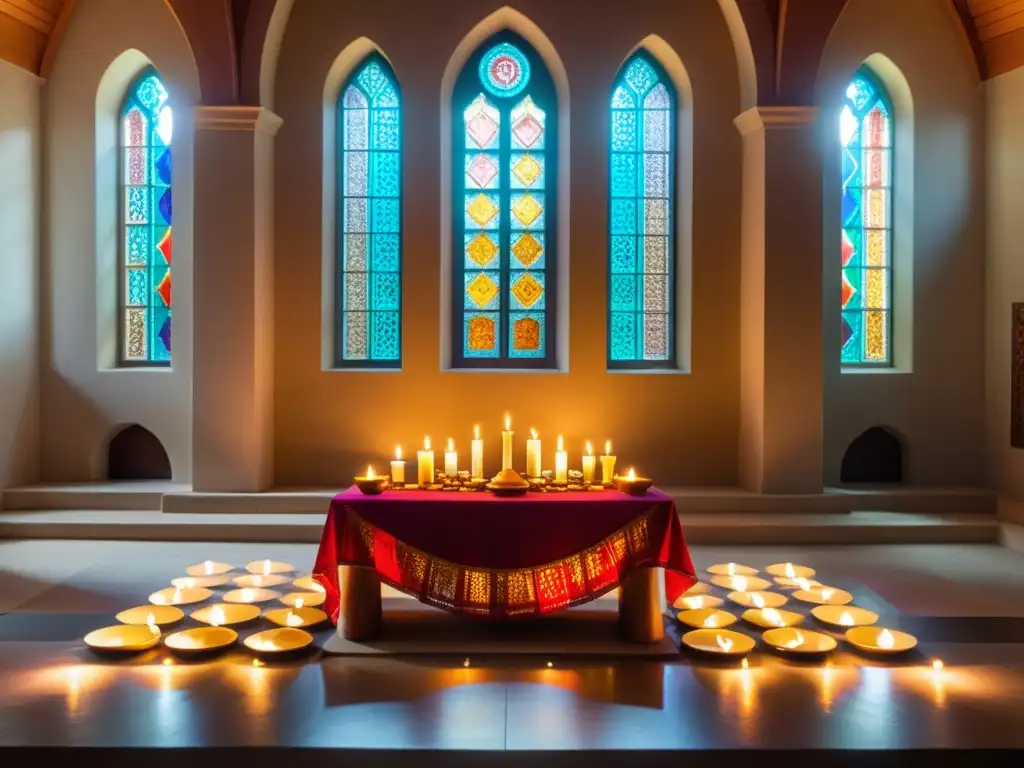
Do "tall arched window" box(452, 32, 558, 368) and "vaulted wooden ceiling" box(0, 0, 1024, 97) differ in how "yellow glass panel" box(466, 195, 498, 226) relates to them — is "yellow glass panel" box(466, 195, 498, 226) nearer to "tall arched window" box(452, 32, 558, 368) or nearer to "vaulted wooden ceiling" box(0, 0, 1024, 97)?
"tall arched window" box(452, 32, 558, 368)

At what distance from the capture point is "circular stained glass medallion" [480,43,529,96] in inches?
342

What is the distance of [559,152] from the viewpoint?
8.63m

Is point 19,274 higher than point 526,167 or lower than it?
lower

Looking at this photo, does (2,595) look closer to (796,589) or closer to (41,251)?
(41,251)

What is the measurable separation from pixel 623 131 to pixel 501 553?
5224mm

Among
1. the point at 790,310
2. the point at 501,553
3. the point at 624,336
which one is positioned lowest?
the point at 501,553

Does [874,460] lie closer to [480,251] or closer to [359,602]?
[480,251]

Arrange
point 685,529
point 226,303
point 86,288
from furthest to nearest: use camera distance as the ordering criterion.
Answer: point 86,288 → point 226,303 → point 685,529

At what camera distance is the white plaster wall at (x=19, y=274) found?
26.5 feet

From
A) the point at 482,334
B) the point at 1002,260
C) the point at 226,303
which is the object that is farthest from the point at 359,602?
the point at 1002,260

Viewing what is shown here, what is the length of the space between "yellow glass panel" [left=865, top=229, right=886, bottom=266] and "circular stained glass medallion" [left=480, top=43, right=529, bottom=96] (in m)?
3.56

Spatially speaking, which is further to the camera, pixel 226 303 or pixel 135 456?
pixel 135 456

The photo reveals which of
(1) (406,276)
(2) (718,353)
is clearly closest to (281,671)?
(1) (406,276)

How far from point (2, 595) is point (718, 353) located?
592 centimetres
